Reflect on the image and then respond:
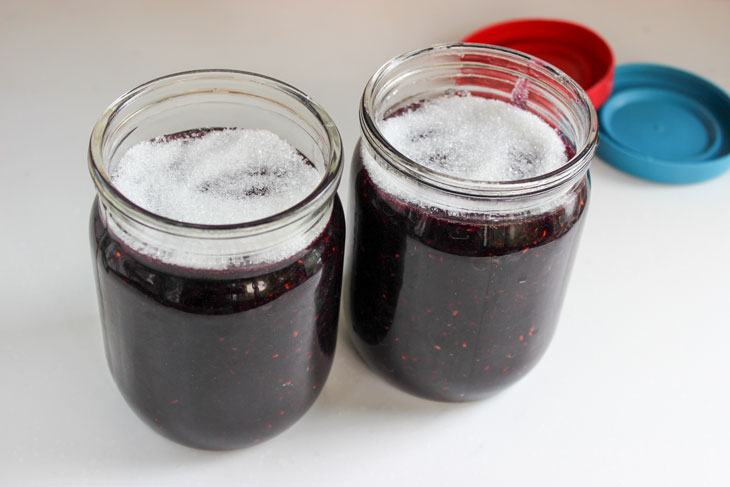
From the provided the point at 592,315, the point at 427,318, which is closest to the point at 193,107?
the point at 427,318

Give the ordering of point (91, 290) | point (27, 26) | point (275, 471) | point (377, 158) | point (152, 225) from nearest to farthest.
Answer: point (152, 225)
point (377, 158)
point (275, 471)
point (91, 290)
point (27, 26)

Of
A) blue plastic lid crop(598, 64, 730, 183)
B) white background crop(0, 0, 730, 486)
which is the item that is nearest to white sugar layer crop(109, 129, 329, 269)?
white background crop(0, 0, 730, 486)

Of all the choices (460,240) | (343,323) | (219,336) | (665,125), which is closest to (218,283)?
(219,336)

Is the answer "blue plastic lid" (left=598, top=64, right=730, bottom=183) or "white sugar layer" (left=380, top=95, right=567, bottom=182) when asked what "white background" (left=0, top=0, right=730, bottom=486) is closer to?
"blue plastic lid" (left=598, top=64, right=730, bottom=183)

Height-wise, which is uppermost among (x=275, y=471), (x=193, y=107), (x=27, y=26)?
(x=193, y=107)

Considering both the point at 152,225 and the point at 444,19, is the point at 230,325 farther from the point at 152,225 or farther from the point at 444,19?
the point at 444,19
